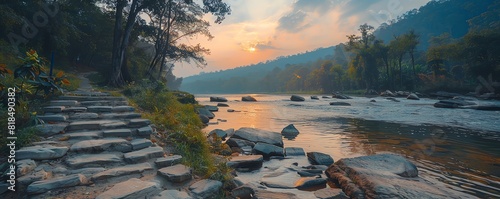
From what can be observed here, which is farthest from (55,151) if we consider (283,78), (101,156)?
(283,78)

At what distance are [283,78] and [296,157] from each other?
386 feet

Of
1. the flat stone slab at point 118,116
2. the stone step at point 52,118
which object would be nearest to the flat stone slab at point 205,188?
the flat stone slab at point 118,116

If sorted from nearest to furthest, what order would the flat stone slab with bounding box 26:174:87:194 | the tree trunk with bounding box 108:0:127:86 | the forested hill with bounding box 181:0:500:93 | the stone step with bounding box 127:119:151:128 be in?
the flat stone slab with bounding box 26:174:87:194
the stone step with bounding box 127:119:151:128
the tree trunk with bounding box 108:0:127:86
the forested hill with bounding box 181:0:500:93

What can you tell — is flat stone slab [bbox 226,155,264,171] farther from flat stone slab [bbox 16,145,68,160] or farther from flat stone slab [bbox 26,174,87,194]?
flat stone slab [bbox 16,145,68,160]

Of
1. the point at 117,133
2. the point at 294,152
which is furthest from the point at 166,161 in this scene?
the point at 294,152

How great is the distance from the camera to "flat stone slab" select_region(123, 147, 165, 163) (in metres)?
3.71

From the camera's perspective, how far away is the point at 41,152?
3.39 m

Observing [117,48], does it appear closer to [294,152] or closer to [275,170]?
[294,152]

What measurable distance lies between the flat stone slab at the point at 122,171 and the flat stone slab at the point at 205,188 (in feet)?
2.75

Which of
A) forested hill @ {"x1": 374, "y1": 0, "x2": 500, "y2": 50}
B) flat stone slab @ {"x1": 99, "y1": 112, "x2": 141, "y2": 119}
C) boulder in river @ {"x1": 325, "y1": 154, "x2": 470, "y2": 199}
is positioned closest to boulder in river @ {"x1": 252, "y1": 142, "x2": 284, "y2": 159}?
boulder in river @ {"x1": 325, "y1": 154, "x2": 470, "y2": 199}

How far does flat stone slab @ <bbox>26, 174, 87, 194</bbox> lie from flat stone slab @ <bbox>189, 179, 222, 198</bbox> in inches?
52.4

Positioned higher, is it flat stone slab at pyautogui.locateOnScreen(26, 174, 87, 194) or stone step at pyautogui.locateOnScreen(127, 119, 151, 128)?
stone step at pyautogui.locateOnScreen(127, 119, 151, 128)

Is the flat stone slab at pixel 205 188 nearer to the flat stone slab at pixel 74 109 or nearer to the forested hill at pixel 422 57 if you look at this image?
the flat stone slab at pixel 74 109

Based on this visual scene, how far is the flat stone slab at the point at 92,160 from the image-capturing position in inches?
132
